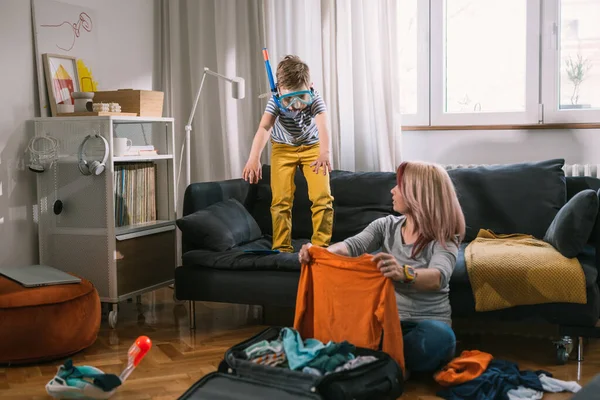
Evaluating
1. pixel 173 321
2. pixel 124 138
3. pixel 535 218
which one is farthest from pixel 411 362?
pixel 124 138

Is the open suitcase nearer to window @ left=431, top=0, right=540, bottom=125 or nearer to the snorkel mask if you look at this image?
the snorkel mask

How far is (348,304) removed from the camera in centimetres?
252

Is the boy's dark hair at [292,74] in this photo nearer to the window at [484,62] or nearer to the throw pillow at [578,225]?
the window at [484,62]

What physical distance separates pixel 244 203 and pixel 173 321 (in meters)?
0.72

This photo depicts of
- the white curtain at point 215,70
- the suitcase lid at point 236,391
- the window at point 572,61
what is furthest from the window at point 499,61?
the suitcase lid at point 236,391

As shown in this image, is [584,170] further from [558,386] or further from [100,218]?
[100,218]

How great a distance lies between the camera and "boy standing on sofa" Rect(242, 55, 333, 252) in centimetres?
362

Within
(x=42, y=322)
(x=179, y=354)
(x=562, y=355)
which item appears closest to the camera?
(x=562, y=355)

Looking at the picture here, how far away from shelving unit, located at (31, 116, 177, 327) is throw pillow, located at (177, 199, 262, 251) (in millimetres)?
328

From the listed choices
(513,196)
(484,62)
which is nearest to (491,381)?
(513,196)

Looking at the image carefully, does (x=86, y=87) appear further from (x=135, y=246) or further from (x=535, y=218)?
(x=535, y=218)

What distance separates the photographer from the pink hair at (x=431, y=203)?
2.66 meters

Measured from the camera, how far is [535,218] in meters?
3.51

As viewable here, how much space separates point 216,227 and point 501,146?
5.46 feet
